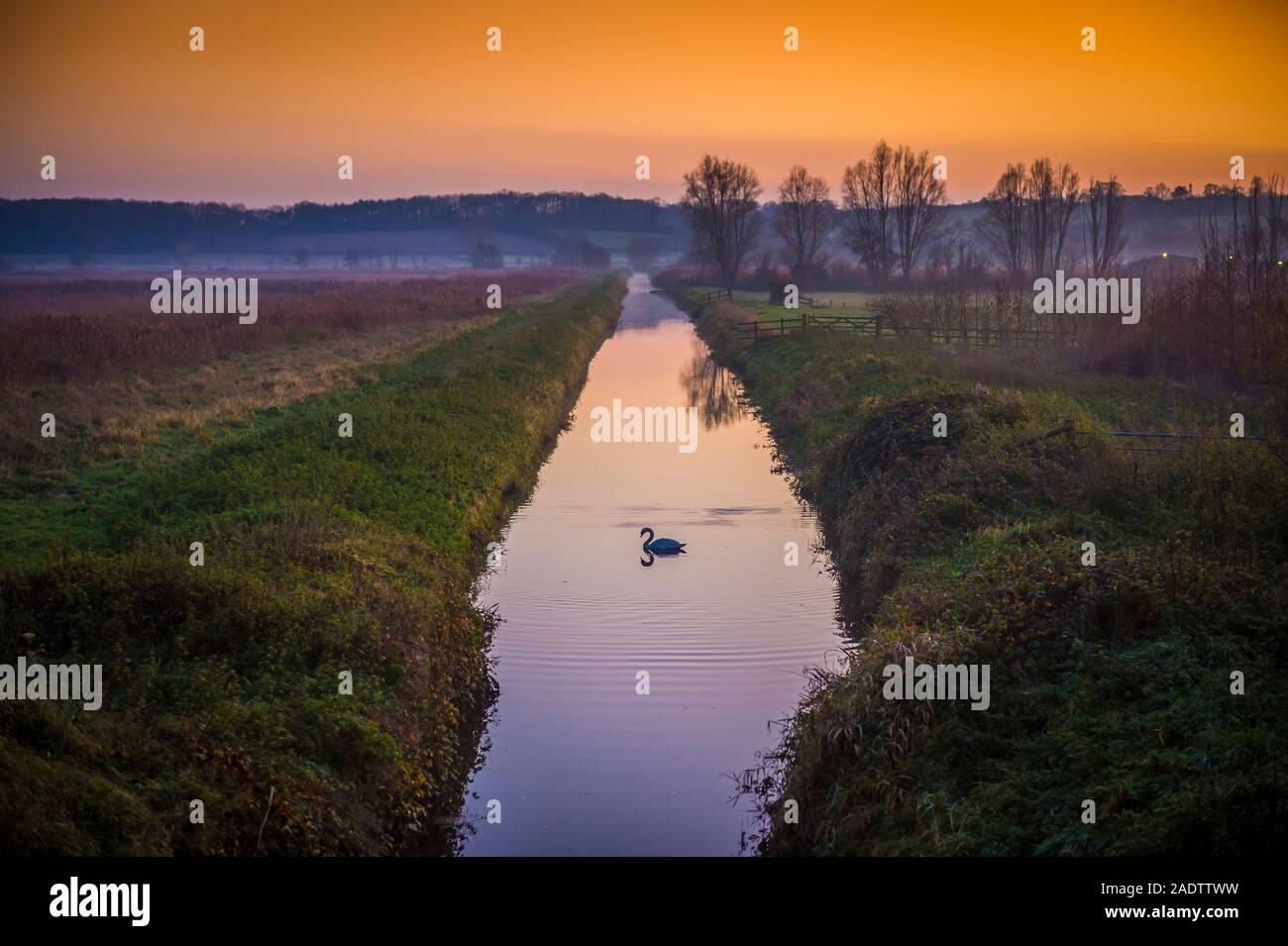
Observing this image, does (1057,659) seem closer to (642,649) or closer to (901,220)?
(642,649)

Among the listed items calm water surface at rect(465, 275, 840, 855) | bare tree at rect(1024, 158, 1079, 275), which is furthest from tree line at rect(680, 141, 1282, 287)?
calm water surface at rect(465, 275, 840, 855)

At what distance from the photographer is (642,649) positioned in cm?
1359

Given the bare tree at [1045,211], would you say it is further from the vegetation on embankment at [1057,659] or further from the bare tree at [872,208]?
the vegetation on embankment at [1057,659]

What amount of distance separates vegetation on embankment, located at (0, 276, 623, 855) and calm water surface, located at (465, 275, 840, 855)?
0.66 m

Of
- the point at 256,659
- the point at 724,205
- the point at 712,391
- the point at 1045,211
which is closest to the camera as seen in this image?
the point at 256,659

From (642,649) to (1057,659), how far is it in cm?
575

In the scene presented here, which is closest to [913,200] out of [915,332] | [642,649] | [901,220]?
[901,220]

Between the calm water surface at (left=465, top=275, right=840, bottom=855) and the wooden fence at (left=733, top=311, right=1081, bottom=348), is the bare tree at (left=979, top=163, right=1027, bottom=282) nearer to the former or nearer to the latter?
the wooden fence at (left=733, top=311, right=1081, bottom=348)

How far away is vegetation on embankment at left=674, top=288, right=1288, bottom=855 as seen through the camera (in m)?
Result: 6.90

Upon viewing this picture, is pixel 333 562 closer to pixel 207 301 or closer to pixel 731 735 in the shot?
pixel 731 735

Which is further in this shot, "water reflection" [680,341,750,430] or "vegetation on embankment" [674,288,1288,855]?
"water reflection" [680,341,750,430]

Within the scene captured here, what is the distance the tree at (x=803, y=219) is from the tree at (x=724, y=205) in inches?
163
